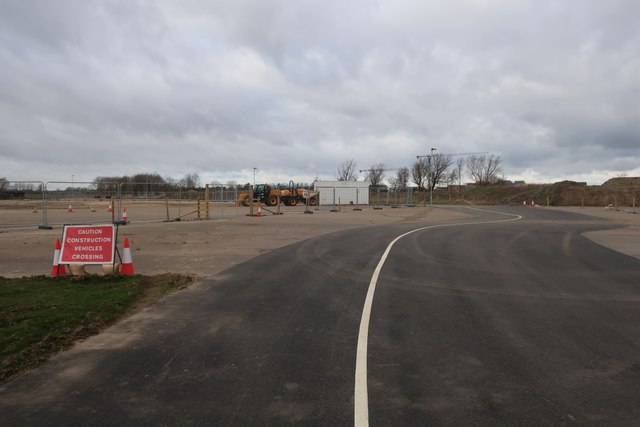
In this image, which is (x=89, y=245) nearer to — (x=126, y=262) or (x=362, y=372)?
(x=126, y=262)

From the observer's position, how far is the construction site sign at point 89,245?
350 inches

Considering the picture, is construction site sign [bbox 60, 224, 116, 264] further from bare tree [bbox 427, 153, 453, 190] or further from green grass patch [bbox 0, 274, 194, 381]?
bare tree [bbox 427, 153, 453, 190]

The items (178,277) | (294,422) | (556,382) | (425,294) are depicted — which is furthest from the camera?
(178,277)

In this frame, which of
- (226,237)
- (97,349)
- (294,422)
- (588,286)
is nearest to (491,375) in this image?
(294,422)

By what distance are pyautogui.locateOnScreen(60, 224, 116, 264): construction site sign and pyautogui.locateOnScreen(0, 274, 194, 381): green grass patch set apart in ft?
1.37

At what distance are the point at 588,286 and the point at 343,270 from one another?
482 cm

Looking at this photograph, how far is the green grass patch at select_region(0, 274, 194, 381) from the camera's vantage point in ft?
16.0

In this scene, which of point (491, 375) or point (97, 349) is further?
point (97, 349)

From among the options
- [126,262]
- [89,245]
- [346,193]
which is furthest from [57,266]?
[346,193]

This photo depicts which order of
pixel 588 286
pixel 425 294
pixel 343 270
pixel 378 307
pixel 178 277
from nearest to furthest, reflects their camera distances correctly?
pixel 378 307, pixel 425 294, pixel 588 286, pixel 178 277, pixel 343 270

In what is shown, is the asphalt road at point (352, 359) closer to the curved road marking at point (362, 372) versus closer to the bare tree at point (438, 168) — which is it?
the curved road marking at point (362, 372)

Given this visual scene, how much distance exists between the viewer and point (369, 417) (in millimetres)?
3385

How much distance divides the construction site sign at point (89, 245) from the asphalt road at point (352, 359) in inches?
88.6

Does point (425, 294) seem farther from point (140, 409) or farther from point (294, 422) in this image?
point (140, 409)
